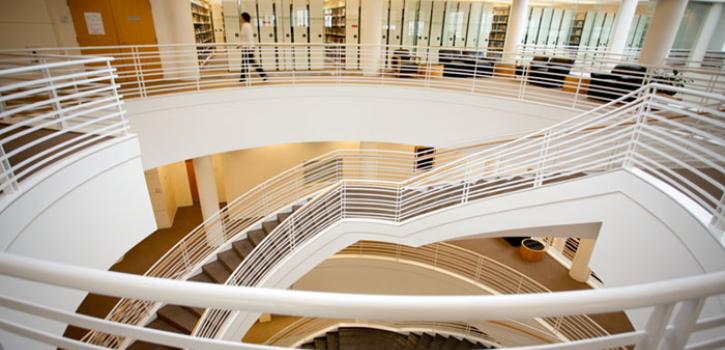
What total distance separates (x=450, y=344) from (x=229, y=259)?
16.2 feet

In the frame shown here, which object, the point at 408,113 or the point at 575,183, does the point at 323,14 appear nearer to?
the point at 408,113

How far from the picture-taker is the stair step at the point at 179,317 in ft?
14.7

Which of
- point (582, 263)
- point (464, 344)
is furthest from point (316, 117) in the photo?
point (582, 263)

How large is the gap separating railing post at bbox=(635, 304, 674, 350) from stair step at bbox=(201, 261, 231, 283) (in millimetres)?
4937

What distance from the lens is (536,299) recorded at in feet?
2.40

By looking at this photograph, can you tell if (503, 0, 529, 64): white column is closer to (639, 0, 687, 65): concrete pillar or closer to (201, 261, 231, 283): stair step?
(639, 0, 687, 65): concrete pillar

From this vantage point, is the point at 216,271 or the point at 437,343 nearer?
the point at 216,271

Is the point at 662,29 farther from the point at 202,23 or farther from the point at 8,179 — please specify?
the point at 202,23

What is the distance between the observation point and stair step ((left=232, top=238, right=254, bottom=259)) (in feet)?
17.5

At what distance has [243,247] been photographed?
547 cm

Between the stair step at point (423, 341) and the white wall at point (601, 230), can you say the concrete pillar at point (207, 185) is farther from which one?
the stair step at point (423, 341)

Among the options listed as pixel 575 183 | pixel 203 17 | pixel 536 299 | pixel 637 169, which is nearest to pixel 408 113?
pixel 575 183

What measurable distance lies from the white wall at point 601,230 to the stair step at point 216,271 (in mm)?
666

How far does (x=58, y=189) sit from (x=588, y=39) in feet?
55.6
